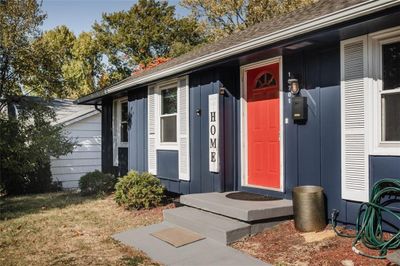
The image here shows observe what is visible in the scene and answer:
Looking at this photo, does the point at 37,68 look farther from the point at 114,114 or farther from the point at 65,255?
the point at 65,255

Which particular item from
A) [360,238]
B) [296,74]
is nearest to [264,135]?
[296,74]

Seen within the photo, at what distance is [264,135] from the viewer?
20.7ft

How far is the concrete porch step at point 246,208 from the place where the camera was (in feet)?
16.3

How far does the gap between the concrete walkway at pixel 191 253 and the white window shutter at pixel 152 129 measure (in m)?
3.48

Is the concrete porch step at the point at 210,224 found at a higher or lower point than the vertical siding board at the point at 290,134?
lower

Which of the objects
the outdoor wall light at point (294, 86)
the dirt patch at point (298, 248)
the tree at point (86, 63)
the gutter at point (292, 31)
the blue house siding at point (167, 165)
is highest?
the tree at point (86, 63)

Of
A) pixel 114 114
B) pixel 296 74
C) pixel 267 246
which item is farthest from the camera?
pixel 114 114

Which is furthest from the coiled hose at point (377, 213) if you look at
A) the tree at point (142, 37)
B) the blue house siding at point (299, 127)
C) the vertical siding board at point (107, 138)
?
the tree at point (142, 37)

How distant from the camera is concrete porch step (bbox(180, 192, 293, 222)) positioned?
4980 millimetres

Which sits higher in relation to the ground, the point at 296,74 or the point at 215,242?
the point at 296,74

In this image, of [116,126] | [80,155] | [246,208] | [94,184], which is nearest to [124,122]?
[116,126]

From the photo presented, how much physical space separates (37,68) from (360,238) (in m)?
7.96

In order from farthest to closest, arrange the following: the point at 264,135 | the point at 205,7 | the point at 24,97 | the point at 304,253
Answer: the point at 205,7 < the point at 24,97 < the point at 264,135 < the point at 304,253

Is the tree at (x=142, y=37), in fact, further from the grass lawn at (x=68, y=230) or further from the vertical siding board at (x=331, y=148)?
the vertical siding board at (x=331, y=148)
